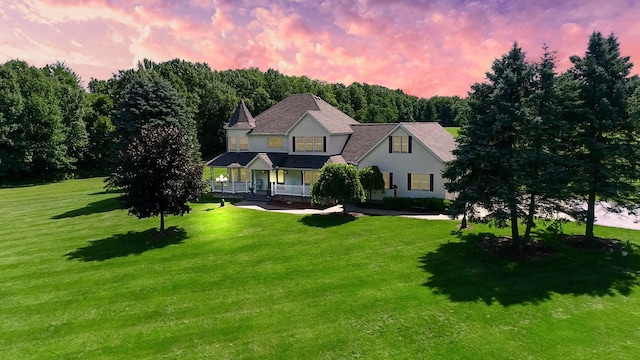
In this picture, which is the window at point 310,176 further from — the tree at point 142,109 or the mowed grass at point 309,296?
the tree at point 142,109

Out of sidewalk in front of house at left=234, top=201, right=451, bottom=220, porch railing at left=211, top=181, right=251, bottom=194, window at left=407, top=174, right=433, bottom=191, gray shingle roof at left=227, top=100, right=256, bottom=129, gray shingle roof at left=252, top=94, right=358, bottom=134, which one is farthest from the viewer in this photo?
gray shingle roof at left=227, top=100, right=256, bottom=129

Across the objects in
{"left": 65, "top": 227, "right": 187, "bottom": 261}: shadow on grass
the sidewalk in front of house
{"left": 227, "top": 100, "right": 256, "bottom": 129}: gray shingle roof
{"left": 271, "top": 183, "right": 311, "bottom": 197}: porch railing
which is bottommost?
{"left": 65, "top": 227, "right": 187, "bottom": 261}: shadow on grass

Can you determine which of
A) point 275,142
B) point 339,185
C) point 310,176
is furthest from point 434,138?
point 275,142

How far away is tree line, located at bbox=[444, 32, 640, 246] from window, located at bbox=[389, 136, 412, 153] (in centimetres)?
1040

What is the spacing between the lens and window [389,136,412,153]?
114ft

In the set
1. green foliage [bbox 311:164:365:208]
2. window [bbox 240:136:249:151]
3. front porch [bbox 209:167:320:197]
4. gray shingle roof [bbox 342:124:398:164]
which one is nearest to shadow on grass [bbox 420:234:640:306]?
green foliage [bbox 311:164:365:208]

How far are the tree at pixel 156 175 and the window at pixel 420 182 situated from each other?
1898 centimetres

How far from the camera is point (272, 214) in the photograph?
33000mm

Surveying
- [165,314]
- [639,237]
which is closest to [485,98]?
[639,237]

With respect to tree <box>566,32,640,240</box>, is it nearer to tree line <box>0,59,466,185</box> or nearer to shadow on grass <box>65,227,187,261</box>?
tree line <box>0,59,466,185</box>

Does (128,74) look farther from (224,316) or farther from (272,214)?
(224,316)

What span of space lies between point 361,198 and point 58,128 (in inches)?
2325

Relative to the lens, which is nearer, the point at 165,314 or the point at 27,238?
the point at 165,314

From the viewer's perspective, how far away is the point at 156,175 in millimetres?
27016
